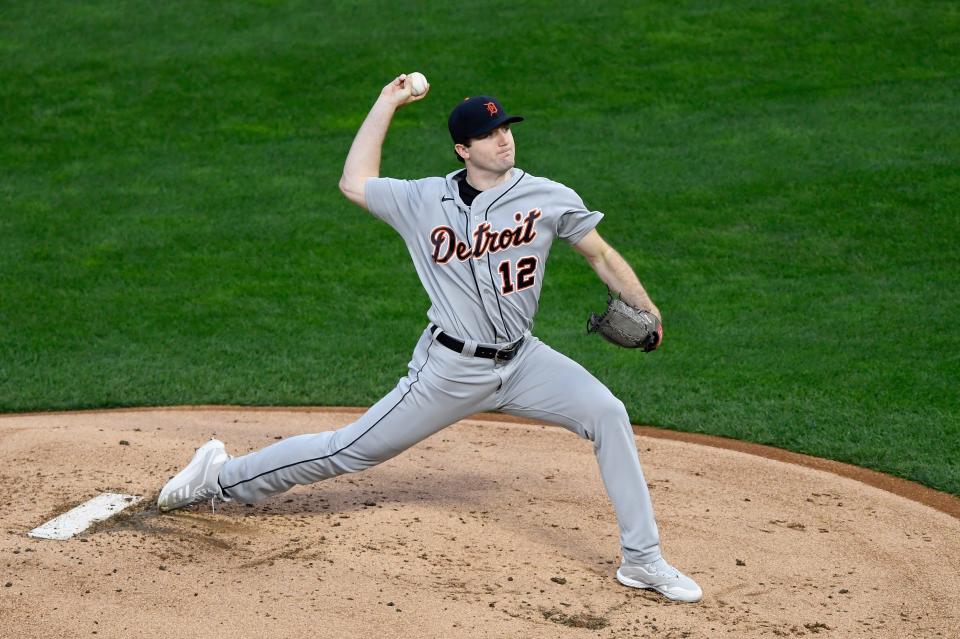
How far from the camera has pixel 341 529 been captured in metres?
5.09

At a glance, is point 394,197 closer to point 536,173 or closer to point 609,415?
point 609,415

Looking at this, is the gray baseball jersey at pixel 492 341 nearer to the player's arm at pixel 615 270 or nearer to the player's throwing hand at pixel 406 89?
the player's arm at pixel 615 270

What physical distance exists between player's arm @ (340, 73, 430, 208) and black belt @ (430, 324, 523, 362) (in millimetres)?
588

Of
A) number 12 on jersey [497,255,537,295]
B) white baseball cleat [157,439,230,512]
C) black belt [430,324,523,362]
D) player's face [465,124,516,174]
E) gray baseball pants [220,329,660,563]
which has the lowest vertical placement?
white baseball cleat [157,439,230,512]

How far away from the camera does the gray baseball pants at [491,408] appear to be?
4.57 metres

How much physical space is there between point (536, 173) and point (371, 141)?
250 inches

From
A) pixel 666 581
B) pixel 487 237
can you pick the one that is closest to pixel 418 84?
pixel 487 237

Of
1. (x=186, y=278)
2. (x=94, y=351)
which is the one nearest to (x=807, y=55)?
Result: (x=186, y=278)

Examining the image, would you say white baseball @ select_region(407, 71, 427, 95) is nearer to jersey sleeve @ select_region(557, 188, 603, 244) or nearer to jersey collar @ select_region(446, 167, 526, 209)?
jersey collar @ select_region(446, 167, 526, 209)

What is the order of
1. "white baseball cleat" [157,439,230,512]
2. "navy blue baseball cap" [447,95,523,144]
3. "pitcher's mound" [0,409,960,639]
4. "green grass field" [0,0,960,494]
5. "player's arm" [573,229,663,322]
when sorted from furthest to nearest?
"green grass field" [0,0,960,494] → "white baseball cleat" [157,439,230,512] → "player's arm" [573,229,663,322] → "navy blue baseball cap" [447,95,523,144] → "pitcher's mound" [0,409,960,639]

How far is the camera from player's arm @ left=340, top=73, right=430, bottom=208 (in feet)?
15.3

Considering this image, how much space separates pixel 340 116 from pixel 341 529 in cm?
782

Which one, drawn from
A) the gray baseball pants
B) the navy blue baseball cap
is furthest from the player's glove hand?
the navy blue baseball cap

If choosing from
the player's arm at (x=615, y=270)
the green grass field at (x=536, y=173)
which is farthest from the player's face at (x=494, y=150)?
the green grass field at (x=536, y=173)
